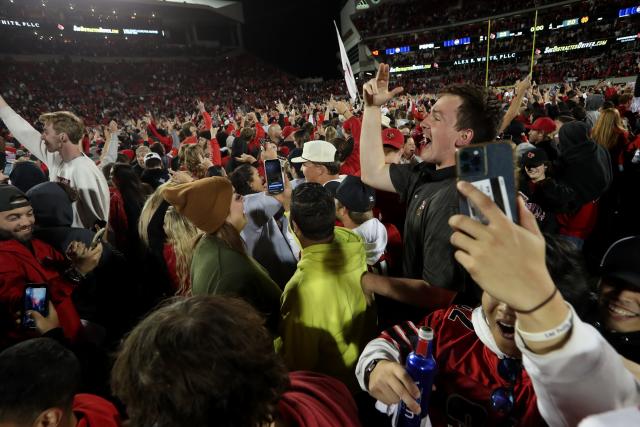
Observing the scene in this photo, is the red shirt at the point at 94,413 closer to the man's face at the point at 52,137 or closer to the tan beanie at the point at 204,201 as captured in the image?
the tan beanie at the point at 204,201

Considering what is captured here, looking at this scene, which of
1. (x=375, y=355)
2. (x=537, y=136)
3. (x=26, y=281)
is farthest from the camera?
(x=537, y=136)

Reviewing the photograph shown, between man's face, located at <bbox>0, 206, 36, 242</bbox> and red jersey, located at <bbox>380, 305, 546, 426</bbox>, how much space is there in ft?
8.22

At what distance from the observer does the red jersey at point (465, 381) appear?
125 cm

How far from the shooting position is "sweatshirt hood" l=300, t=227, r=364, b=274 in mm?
1912

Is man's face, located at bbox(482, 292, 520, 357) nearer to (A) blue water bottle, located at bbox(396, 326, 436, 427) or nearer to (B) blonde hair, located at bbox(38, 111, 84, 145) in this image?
(A) blue water bottle, located at bbox(396, 326, 436, 427)

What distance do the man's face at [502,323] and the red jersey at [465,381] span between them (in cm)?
13

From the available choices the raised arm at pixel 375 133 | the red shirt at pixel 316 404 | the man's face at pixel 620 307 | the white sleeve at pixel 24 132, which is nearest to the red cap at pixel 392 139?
the raised arm at pixel 375 133

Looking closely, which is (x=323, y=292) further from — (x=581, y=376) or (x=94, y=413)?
(x=581, y=376)

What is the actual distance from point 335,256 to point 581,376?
4.47ft

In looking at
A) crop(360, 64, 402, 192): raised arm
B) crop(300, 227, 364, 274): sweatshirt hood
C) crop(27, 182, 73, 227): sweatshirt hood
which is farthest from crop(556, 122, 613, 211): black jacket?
crop(27, 182, 73, 227): sweatshirt hood

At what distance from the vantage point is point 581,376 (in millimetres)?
624

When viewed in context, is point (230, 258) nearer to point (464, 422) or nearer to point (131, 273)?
point (464, 422)

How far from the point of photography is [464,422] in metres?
1.36

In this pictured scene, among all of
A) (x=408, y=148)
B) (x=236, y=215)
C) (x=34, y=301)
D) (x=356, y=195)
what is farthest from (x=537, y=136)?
(x=34, y=301)
